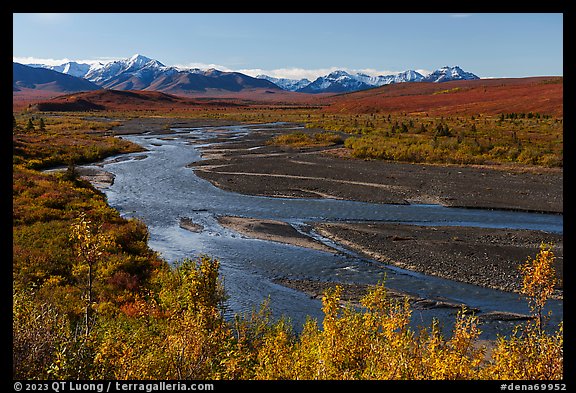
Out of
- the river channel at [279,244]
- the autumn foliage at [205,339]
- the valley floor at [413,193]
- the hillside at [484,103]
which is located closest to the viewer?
the autumn foliage at [205,339]

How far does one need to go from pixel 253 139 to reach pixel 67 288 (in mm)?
57648

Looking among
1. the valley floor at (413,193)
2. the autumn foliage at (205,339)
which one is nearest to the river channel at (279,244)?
the valley floor at (413,193)

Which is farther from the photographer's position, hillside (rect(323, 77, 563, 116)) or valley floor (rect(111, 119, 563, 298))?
hillside (rect(323, 77, 563, 116))

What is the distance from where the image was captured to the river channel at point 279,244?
1552 centimetres

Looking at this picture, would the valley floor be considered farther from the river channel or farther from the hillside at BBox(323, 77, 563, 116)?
the hillside at BBox(323, 77, 563, 116)

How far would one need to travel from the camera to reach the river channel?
15.5 m

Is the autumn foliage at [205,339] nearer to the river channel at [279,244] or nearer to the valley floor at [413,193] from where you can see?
the river channel at [279,244]

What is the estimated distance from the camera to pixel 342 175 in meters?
39.7

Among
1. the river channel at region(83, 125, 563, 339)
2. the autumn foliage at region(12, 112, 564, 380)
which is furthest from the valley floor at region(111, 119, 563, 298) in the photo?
the autumn foliage at region(12, 112, 564, 380)

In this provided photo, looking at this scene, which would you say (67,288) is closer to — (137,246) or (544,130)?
(137,246)

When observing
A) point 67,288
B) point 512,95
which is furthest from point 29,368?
point 512,95

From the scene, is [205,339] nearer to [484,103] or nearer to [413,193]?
[413,193]

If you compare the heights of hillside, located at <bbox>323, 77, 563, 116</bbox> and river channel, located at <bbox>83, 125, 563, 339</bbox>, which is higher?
hillside, located at <bbox>323, 77, 563, 116</bbox>
